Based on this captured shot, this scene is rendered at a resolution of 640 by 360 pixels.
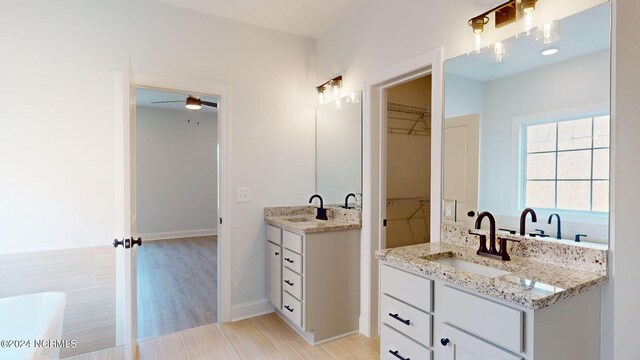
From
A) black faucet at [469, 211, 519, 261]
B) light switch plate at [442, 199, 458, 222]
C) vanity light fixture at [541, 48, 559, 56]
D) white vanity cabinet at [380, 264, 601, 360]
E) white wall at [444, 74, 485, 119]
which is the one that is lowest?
white vanity cabinet at [380, 264, 601, 360]

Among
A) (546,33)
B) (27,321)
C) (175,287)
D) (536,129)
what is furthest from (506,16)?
(175,287)

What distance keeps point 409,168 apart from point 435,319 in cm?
198

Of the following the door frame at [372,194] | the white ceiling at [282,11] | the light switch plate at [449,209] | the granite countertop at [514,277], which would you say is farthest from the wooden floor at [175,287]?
the white ceiling at [282,11]

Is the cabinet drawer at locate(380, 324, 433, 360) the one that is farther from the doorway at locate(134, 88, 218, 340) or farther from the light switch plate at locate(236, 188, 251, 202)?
the doorway at locate(134, 88, 218, 340)

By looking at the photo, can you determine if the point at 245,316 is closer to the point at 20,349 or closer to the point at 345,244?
the point at 345,244

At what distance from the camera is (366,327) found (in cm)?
271

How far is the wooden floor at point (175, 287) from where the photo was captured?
297 centimetres

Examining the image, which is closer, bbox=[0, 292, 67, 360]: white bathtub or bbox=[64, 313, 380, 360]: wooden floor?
bbox=[0, 292, 67, 360]: white bathtub

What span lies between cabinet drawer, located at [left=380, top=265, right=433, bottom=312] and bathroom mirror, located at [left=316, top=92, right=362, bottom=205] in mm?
1132

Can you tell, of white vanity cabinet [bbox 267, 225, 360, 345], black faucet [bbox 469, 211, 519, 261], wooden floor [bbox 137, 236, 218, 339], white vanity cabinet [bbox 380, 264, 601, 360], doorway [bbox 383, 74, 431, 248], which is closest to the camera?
white vanity cabinet [bbox 380, 264, 601, 360]

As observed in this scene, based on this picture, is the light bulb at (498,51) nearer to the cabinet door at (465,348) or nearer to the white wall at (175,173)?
the cabinet door at (465,348)

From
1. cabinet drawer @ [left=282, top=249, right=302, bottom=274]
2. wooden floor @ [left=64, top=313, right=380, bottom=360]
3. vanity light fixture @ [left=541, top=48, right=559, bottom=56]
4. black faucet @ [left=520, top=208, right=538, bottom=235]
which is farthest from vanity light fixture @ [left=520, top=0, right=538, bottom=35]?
wooden floor @ [left=64, top=313, right=380, bottom=360]

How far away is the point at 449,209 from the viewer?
2.06 meters

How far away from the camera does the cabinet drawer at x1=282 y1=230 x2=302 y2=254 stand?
2.59 m
